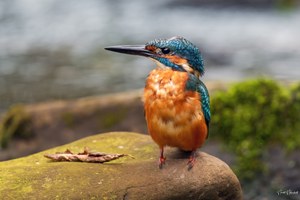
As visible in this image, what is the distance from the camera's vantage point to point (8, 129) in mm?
8195

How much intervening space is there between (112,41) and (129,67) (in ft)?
5.95

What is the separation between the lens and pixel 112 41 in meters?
15.3

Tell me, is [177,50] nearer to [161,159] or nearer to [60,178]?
[161,159]

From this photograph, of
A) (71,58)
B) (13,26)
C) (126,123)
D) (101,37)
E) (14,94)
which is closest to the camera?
(126,123)

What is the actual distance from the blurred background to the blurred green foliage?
12mm

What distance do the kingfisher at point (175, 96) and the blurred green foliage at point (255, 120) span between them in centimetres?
261

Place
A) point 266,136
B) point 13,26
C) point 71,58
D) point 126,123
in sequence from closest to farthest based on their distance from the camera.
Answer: point 266,136 < point 126,123 < point 71,58 < point 13,26

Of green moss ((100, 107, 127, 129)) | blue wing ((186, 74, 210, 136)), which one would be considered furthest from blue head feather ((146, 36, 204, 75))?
green moss ((100, 107, 127, 129))

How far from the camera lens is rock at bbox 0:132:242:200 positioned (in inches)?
176

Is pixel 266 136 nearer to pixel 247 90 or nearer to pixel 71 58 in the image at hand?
pixel 247 90

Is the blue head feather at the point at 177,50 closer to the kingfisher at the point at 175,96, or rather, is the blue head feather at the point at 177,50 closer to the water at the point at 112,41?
the kingfisher at the point at 175,96

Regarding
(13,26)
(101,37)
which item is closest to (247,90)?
(101,37)

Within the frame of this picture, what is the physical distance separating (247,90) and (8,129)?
3.01 metres

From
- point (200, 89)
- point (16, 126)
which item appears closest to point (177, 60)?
point (200, 89)
